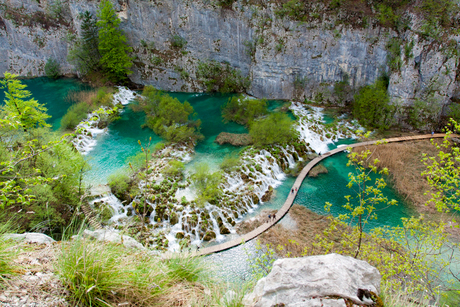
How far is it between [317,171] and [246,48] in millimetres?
20501

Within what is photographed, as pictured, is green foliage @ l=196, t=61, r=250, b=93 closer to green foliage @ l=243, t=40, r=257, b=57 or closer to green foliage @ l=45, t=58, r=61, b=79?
green foliage @ l=243, t=40, r=257, b=57

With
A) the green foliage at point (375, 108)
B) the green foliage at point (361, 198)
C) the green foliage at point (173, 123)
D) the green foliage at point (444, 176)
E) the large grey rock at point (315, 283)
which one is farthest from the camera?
the green foliage at point (375, 108)

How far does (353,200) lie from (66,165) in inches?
751

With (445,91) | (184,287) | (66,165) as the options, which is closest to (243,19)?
(445,91)

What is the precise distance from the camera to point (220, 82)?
3944cm

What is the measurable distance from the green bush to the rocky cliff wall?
12.2 m

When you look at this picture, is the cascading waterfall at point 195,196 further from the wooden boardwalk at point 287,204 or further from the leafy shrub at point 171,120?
the leafy shrub at point 171,120

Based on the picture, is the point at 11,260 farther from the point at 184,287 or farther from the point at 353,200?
the point at 353,200

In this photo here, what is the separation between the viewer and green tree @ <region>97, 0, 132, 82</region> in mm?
36312

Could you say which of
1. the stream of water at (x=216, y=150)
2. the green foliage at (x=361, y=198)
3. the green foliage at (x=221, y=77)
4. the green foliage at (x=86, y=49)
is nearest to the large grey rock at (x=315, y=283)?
the green foliage at (x=361, y=198)

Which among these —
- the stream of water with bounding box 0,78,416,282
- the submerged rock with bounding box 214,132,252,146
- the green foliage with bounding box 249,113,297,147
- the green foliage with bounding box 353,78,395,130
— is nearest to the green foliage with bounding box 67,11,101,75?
the stream of water with bounding box 0,78,416,282

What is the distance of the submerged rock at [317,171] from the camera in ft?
77.8

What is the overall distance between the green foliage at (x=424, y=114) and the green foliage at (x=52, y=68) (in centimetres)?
4790

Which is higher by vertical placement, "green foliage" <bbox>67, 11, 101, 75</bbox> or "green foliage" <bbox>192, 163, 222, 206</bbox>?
"green foliage" <bbox>67, 11, 101, 75</bbox>
